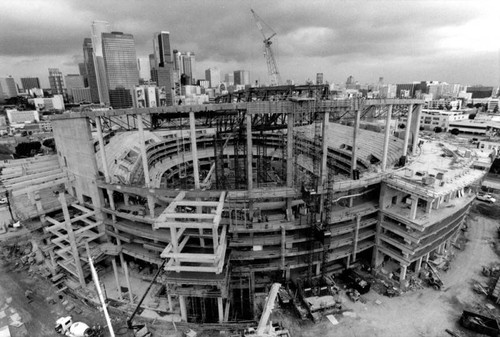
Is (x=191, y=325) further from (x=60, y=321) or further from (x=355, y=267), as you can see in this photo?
(x=355, y=267)

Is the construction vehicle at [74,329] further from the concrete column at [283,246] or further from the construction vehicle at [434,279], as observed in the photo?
the construction vehicle at [434,279]

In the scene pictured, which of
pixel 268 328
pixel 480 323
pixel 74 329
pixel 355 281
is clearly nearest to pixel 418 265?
pixel 480 323

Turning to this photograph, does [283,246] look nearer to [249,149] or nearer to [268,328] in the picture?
[268,328]

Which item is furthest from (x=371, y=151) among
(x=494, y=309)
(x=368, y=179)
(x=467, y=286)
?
(x=494, y=309)

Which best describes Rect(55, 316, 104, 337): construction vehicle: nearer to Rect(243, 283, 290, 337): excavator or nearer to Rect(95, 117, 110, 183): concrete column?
Rect(243, 283, 290, 337): excavator

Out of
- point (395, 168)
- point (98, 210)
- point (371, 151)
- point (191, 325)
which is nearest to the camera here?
point (191, 325)

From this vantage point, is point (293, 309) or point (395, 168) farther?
point (395, 168)

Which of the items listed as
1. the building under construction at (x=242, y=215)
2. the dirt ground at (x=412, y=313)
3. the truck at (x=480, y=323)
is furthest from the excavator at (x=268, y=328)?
the truck at (x=480, y=323)

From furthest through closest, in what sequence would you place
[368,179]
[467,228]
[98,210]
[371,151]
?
[371,151]
[467,228]
[98,210]
[368,179]
